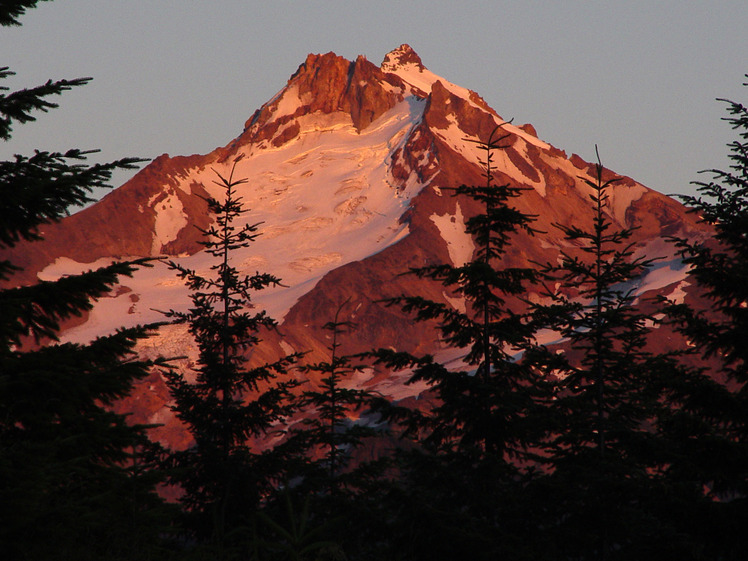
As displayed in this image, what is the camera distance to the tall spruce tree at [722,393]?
40.8 feet

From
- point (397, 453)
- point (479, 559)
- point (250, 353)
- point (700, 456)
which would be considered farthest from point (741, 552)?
point (250, 353)

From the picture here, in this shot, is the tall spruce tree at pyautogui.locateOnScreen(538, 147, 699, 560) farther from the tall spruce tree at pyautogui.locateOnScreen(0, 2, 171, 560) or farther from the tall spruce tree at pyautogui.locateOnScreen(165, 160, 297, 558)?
the tall spruce tree at pyautogui.locateOnScreen(0, 2, 171, 560)

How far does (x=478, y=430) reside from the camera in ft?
55.3

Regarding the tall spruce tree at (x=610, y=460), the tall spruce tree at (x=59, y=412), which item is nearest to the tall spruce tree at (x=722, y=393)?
the tall spruce tree at (x=610, y=460)

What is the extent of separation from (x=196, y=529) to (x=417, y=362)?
676 cm

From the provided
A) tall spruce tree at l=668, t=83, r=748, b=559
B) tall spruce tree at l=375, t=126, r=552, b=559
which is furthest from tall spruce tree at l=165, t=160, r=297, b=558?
tall spruce tree at l=668, t=83, r=748, b=559

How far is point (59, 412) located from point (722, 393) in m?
9.55

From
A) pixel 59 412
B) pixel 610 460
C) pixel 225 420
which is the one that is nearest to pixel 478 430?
pixel 610 460

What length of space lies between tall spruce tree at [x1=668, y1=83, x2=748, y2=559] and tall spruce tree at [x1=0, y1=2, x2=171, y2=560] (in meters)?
7.80

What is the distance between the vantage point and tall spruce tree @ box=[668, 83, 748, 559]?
12.4 metres

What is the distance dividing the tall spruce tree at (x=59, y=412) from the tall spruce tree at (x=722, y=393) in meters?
7.80

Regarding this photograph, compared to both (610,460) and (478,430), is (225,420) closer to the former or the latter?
(478,430)

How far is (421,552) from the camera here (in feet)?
47.4

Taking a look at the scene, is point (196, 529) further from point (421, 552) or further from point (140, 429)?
point (140, 429)
